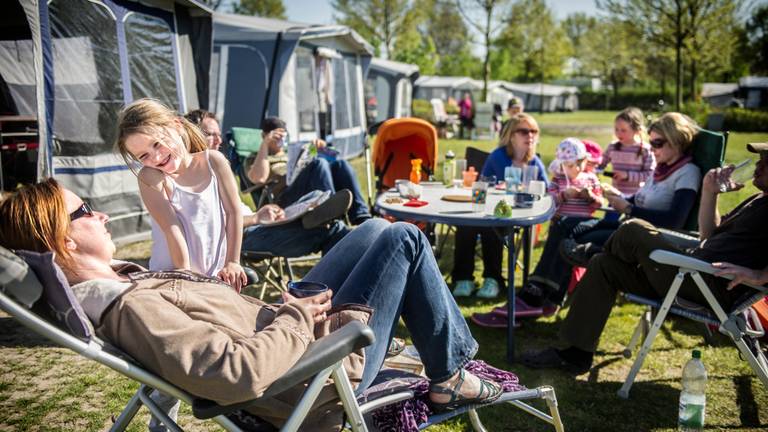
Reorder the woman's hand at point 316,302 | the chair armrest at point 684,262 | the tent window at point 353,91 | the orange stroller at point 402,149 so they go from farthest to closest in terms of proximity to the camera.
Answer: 1. the tent window at point 353,91
2. the orange stroller at point 402,149
3. the chair armrest at point 684,262
4. the woman's hand at point 316,302

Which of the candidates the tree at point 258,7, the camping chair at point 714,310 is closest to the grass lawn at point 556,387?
the camping chair at point 714,310

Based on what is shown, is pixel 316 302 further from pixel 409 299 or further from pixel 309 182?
pixel 309 182

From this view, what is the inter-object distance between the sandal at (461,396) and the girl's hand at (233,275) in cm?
101

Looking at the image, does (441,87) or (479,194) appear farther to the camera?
(441,87)

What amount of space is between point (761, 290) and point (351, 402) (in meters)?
2.09

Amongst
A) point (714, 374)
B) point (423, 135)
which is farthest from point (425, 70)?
point (714, 374)

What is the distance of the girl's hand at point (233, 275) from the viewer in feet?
8.23

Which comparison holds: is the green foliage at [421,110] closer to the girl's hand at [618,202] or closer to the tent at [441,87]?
the tent at [441,87]

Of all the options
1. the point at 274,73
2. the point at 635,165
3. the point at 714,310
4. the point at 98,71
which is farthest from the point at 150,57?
the point at 714,310

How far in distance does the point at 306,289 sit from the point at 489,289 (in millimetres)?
2909

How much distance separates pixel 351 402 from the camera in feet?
5.63

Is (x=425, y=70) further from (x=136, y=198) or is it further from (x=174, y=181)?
(x=174, y=181)

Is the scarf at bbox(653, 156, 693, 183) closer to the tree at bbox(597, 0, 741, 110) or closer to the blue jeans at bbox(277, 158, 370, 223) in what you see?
the blue jeans at bbox(277, 158, 370, 223)

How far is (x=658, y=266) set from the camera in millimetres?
2910
